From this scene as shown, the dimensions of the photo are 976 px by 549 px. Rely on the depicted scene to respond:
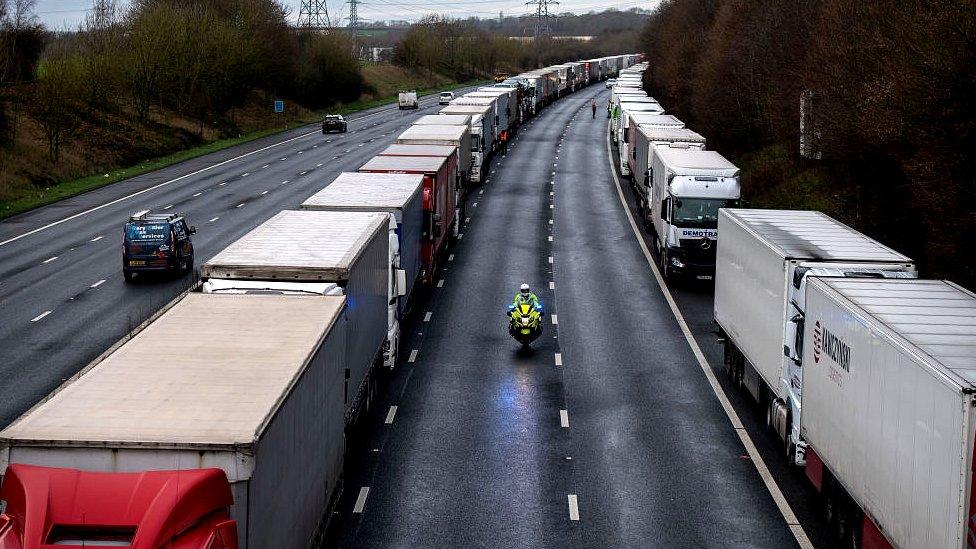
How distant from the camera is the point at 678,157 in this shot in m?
40.1

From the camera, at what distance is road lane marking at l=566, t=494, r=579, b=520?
61.3 feet

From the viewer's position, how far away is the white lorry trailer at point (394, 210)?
26.4 m

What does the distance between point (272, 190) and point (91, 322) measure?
94.2ft

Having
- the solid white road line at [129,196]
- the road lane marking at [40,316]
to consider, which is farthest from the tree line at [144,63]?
the road lane marking at [40,316]

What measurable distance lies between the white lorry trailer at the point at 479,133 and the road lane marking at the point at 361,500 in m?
43.0

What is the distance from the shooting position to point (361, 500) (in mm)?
19281

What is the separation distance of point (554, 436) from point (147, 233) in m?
19.6

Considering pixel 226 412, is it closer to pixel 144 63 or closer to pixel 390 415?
pixel 390 415

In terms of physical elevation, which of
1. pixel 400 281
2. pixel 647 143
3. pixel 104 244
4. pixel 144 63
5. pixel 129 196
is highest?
pixel 144 63

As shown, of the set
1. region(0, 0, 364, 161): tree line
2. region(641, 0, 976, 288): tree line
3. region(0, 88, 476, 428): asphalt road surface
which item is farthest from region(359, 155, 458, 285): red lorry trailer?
region(0, 0, 364, 161): tree line

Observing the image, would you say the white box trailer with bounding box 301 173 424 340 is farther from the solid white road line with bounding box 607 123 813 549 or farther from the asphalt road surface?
the solid white road line with bounding box 607 123 813 549

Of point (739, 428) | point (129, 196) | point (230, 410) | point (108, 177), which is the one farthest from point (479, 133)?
point (230, 410)

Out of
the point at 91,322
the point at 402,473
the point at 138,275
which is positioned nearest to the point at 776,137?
the point at 138,275

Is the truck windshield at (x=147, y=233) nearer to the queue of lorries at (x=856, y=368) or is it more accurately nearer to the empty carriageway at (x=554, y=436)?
the empty carriageway at (x=554, y=436)
